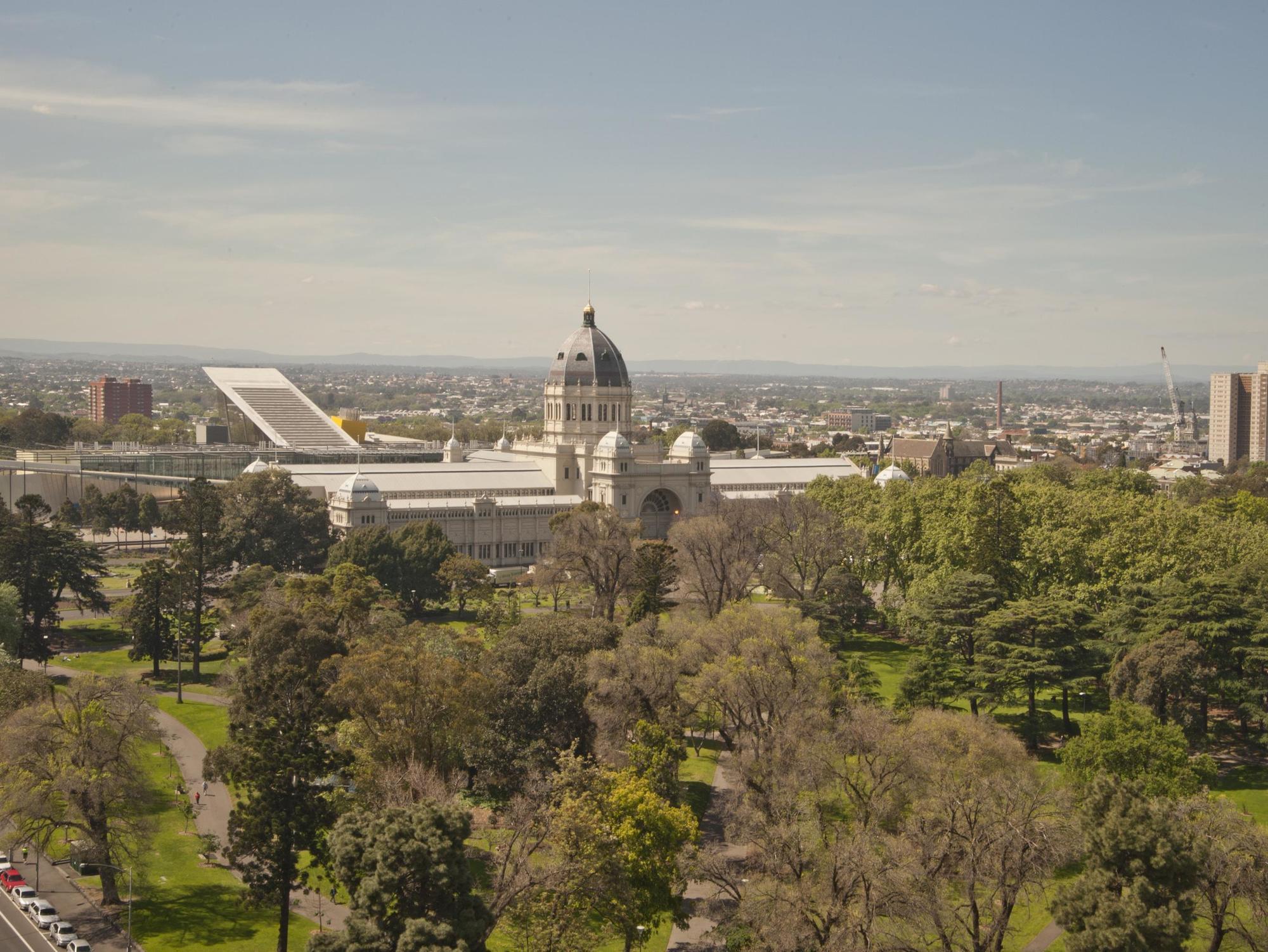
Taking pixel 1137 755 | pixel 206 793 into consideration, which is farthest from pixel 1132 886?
pixel 206 793

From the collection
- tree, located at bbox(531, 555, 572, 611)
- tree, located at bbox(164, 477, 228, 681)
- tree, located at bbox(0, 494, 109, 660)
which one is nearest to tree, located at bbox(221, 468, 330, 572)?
tree, located at bbox(0, 494, 109, 660)

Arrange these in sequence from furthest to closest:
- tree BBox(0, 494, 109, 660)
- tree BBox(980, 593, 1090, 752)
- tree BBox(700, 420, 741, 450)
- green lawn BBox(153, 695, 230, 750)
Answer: tree BBox(700, 420, 741, 450), tree BBox(0, 494, 109, 660), green lawn BBox(153, 695, 230, 750), tree BBox(980, 593, 1090, 752)

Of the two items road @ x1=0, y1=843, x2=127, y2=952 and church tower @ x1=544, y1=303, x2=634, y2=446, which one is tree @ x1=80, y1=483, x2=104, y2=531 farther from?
road @ x1=0, y1=843, x2=127, y2=952

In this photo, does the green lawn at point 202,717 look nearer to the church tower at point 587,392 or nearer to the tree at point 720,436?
the church tower at point 587,392

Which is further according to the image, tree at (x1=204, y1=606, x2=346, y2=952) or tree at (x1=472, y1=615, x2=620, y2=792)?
tree at (x1=472, y1=615, x2=620, y2=792)

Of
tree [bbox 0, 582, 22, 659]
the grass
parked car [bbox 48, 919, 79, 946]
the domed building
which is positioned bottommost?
the grass

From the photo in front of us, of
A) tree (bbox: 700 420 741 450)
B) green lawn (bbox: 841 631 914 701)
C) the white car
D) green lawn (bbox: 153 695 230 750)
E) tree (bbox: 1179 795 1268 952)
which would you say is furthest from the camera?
tree (bbox: 700 420 741 450)

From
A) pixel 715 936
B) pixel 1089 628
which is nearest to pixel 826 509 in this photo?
pixel 1089 628
